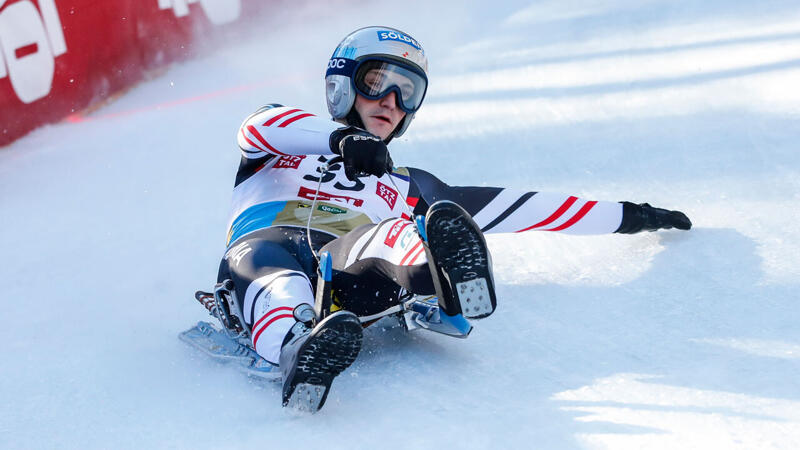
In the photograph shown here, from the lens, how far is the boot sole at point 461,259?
200cm

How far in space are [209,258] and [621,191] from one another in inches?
71.9

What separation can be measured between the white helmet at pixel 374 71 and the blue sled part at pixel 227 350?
834mm

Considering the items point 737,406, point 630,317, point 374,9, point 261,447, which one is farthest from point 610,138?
point 374,9

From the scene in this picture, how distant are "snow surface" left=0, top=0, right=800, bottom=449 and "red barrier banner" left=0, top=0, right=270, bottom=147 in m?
0.15

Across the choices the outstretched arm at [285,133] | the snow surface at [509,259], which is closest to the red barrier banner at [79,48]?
the snow surface at [509,259]

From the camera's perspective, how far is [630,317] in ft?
9.11

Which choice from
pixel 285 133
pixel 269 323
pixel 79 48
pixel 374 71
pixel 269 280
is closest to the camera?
pixel 269 323

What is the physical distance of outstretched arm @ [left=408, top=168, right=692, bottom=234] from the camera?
317 centimetres

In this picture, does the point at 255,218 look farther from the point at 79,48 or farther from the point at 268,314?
the point at 79,48

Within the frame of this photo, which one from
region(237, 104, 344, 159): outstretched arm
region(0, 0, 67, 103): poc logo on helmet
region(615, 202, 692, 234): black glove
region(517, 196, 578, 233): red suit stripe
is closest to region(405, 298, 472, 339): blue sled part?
region(237, 104, 344, 159): outstretched arm

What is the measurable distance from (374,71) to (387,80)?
53 mm

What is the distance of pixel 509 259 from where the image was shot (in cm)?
347

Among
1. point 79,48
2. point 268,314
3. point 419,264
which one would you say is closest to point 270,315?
point 268,314

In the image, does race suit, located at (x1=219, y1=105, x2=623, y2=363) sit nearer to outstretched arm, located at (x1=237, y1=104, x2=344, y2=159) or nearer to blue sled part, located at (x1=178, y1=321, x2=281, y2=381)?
outstretched arm, located at (x1=237, y1=104, x2=344, y2=159)
